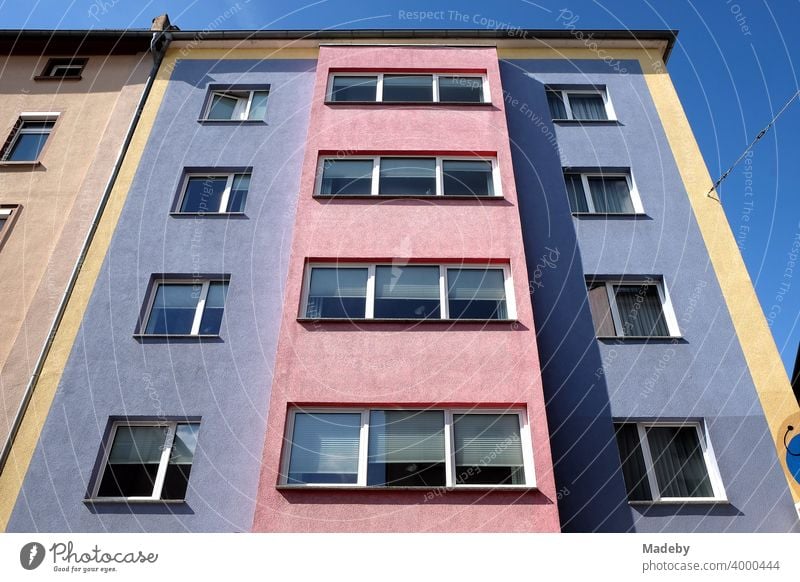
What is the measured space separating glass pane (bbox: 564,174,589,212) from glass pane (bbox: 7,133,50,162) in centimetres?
1404

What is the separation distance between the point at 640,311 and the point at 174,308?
32.9ft

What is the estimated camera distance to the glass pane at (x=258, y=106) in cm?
1705

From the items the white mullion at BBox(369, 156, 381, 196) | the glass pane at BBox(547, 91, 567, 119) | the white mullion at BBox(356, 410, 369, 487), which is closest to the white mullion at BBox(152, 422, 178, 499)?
the white mullion at BBox(356, 410, 369, 487)

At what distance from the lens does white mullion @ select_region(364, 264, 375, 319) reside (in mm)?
11742

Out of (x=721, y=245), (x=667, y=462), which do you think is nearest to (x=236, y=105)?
(x=721, y=245)

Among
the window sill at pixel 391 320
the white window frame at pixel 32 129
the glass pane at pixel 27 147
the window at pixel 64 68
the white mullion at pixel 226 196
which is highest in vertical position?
the window at pixel 64 68

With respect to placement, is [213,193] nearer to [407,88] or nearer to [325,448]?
[407,88]

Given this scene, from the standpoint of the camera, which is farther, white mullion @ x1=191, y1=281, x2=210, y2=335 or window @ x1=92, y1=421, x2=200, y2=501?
white mullion @ x1=191, y1=281, x2=210, y2=335

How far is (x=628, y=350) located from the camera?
11.8 m

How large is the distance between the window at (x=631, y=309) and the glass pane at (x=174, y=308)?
853cm

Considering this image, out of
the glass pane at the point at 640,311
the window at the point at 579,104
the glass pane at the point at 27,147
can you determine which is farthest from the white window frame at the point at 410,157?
the glass pane at the point at 27,147

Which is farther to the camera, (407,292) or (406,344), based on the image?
(407,292)

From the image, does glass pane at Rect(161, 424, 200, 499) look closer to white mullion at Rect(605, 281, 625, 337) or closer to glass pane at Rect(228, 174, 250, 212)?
glass pane at Rect(228, 174, 250, 212)

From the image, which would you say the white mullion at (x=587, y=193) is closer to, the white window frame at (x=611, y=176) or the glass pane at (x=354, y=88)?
the white window frame at (x=611, y=176)
